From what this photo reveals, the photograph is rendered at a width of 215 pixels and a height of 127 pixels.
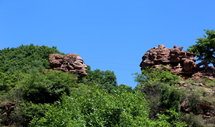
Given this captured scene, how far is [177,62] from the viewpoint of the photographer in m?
29.7

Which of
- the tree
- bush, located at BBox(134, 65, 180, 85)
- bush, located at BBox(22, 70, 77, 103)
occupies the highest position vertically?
the tree

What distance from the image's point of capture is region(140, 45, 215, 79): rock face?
28.1 meters

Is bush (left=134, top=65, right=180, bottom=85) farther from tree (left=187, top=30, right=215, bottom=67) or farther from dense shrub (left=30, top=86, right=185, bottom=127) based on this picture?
dense shrub (left=30, top=86, right=185, bottom=127)

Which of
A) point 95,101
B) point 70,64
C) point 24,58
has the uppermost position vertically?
point 24,58

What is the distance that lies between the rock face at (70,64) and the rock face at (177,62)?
7.40 m

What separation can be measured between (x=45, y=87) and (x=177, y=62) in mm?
14854

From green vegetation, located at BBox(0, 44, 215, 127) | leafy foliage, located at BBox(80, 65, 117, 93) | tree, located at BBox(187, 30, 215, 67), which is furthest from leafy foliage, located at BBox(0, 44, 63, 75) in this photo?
tree, located at BBox(187, 30, 215, 67)

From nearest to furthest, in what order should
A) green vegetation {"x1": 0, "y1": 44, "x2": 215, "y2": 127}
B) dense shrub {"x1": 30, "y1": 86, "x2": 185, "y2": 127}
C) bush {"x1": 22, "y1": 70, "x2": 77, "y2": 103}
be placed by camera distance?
dense shrub {"x1": 30, "y1": 86, "x2": 185, "y2": 127}, green vegetation {"x1": 0, "y1": 44, "x2": 215, "y2": 127}, bush {"x1": 22, "y1": 70, "x2": 77, "y2": 103}

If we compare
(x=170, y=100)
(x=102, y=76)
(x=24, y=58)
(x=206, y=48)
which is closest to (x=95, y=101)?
(x=170, y=100)

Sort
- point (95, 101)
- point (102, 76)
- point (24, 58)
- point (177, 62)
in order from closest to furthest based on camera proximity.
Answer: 1. point (95, 101)
2. point (177, 62)
3. point (24, 58)
4. point (102, 76)

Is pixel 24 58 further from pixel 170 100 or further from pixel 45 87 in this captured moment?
pixel 170 100

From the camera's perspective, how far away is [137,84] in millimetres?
28344

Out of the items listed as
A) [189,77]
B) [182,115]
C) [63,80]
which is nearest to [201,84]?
[189,77]

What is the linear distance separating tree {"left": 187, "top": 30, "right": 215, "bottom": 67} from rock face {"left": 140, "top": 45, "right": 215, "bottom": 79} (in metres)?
2.59
